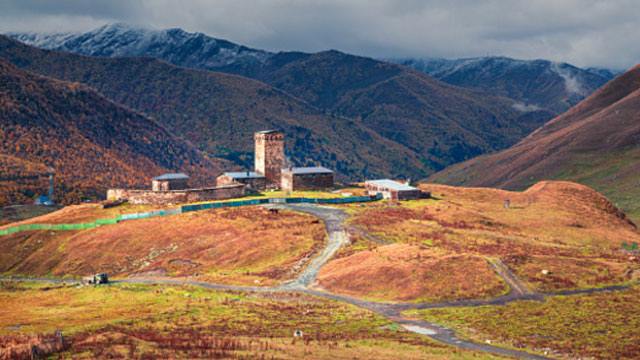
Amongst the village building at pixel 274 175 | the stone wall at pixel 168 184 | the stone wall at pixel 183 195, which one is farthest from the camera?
the stone wall at pixel 168 184

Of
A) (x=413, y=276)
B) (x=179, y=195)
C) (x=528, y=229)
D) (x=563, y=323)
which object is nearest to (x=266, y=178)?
(x=179, y=195)

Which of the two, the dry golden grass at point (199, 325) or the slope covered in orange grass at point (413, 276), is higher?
the slope covered in orange grass at point (413, 276)

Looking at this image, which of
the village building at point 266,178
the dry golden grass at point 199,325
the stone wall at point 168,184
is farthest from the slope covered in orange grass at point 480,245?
the stone wall at point 168,184

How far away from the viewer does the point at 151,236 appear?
4173 inches

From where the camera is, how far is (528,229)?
376 feet

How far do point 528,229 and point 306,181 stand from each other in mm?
39983

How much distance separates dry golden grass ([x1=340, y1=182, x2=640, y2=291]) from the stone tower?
26.4 m

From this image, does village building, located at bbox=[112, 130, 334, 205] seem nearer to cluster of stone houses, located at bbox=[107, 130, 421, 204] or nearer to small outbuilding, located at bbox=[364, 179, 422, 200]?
cluster of stone houses, located at bbox=[107, 130, 421, 204]

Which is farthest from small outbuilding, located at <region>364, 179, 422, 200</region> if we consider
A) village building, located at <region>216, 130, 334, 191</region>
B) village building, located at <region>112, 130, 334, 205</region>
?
village building, located at <region>112, 130, 334, 205</region>

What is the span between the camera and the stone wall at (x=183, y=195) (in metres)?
124

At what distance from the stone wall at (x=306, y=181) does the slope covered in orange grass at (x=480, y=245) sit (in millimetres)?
18954

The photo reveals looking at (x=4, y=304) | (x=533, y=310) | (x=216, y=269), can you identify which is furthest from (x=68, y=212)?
(x=533, y=310)

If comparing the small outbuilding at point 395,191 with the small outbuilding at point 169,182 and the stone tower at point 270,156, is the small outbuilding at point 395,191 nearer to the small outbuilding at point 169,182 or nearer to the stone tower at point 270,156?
the stone tower at point 270,156

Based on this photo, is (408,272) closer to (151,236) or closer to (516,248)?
(516,248)
